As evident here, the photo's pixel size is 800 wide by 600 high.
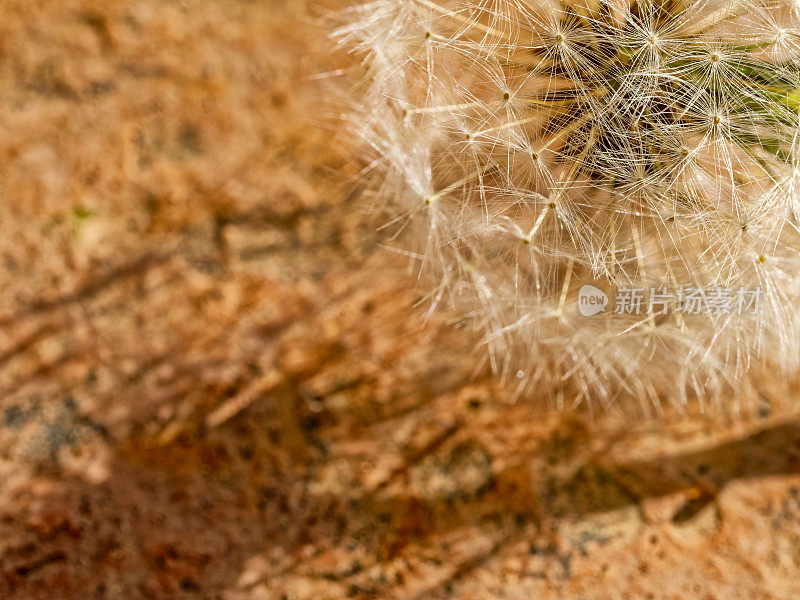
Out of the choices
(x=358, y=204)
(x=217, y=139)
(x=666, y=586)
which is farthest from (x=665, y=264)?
(x=217, y=139)

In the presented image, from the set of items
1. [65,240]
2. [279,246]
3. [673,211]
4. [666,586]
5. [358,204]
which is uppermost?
[673,211]

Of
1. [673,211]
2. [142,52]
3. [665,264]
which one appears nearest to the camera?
[673,211]

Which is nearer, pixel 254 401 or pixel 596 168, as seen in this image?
pixel 596 168

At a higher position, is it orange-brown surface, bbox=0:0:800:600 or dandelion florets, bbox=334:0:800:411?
dandelion florets, bbox=334:0:800:411

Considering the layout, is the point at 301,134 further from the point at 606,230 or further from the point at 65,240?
the point at 606,230

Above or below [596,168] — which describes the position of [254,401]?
below
